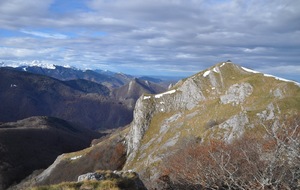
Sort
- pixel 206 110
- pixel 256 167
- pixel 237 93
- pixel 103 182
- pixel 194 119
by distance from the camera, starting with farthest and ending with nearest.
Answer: pixel 206 110, pixel 194 119, pixel 237 93, pixel 103 182, pixel 256 167

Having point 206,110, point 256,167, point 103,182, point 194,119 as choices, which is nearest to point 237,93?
A: point 206,110

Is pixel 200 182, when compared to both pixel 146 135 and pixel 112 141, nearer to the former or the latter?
pixel 146 135

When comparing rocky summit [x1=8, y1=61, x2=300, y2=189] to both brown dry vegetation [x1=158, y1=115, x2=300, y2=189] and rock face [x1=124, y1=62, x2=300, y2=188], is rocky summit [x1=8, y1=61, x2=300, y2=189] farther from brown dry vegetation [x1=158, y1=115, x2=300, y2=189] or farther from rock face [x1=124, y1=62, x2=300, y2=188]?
brown dry vegetation [x1=158, y1=115, x2=300, y2=189]

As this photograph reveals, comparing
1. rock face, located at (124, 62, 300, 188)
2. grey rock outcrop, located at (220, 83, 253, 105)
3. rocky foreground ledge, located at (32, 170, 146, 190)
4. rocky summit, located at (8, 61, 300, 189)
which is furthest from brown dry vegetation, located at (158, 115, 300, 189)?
grey rock outcrop, located at (220, 83, 253, 105)

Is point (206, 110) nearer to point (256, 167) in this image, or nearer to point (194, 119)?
point (194, 119)

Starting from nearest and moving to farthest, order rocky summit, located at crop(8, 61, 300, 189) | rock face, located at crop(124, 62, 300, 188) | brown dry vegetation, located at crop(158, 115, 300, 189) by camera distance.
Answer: brown dry vegetation, located at crop(158, 115, 300, 189) < rocky summit, located at crop(8, 61, 300, 189) < rock face, located at crop(124, 62, 300, 188)

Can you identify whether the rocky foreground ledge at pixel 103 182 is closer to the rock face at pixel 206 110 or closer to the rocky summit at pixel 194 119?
the rocky summit at pixel 194 119

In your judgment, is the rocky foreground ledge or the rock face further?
the rock face

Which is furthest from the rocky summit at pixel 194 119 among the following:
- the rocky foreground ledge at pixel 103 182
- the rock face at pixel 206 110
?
the rocky foreground ledge at pixel 103 182
